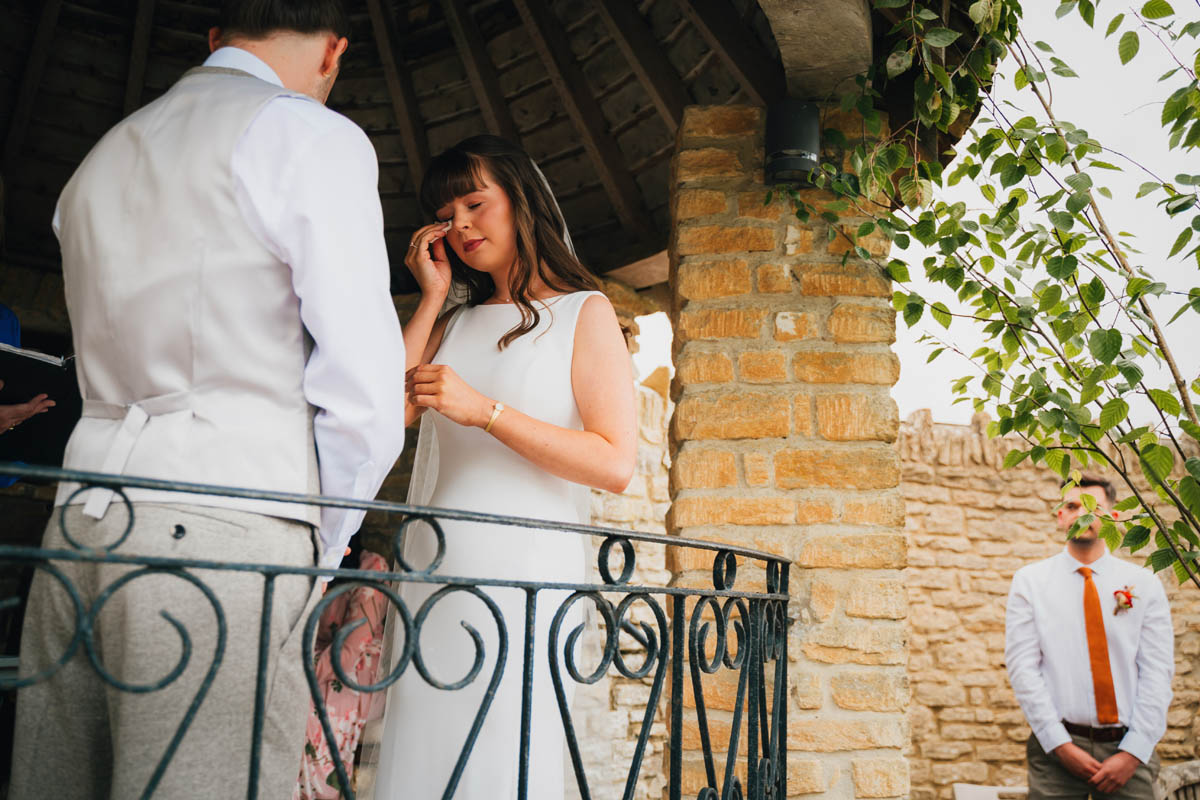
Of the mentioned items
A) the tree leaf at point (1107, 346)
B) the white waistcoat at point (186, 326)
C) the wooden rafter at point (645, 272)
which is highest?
the wooden rafter at point (645, 272)

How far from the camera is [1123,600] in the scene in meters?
4.64

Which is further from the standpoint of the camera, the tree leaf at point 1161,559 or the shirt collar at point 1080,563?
the shirt collar at point 1080,563

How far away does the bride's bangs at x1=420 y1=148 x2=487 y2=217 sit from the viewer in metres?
2.24

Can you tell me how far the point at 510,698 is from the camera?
184cm

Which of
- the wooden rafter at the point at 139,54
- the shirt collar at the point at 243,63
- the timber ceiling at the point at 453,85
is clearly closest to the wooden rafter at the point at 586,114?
the timber ceiling at the point at 453,85

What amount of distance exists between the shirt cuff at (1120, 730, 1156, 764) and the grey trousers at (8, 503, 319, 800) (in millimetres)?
4464

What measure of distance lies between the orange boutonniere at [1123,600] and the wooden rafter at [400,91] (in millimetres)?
4239

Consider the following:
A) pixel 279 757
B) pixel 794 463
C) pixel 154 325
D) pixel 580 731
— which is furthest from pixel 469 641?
pixel 794 463

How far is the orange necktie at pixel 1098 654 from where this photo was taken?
4.50 meters

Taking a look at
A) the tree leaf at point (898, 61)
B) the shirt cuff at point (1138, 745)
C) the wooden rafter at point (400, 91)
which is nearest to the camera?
the tree leaf at point (898, 61)

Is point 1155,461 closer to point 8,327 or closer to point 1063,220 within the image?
point 1063,220

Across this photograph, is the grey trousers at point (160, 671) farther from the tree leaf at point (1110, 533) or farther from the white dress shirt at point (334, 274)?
the tree leaf at point (1110, 533)

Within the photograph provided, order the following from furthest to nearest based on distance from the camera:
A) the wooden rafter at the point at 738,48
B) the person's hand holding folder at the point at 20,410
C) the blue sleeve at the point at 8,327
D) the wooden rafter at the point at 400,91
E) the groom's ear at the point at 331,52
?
1. the wooden rafter at the point at 400,91
2. the blue sleeve at the point at 8,327
3. the wooden rafter at the point at 738,48
4. the person's hand holding folder at the point at 20,410
5. the groom's ear at the point at 331,52

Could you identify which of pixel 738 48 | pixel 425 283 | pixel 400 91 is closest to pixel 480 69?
pixel 400 91
